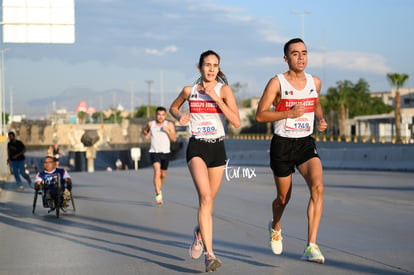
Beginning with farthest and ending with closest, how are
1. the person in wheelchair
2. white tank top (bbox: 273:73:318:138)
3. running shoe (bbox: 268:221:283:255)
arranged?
the person in wheelchair, running shoe (bbox: 268:221:283:255), white tank top (bbox: 273:73:318:138)

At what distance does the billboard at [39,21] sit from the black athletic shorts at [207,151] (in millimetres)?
19323

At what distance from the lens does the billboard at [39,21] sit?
26.7 m

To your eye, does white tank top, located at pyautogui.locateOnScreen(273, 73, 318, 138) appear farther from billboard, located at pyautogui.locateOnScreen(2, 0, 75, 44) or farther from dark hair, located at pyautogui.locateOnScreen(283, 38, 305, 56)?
billboard, located at pyautogui.locateOnScreen(2, 0, 75, 44)

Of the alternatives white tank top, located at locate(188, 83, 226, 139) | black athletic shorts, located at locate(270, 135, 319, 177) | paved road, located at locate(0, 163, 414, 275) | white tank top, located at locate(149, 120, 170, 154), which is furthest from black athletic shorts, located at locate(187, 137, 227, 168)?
white tank top, located at locate(149, 120, 170, 154)

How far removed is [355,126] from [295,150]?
101 metres

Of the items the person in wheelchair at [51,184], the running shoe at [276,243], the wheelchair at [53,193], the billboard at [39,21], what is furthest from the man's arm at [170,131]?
the billboard at [39,21]

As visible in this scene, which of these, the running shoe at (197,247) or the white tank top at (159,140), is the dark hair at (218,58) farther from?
the white tank top at (159,140)

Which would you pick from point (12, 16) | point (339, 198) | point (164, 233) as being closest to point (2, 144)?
point (12, 16)

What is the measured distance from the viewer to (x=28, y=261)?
908cm

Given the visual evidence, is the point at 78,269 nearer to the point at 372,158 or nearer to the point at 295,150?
the point at 295,150

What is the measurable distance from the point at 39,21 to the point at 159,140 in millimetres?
12021

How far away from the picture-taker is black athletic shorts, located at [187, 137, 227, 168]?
27.3 feet

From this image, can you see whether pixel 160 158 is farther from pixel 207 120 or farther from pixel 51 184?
pixel 207 120

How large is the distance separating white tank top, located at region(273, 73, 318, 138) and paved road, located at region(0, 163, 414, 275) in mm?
1317
